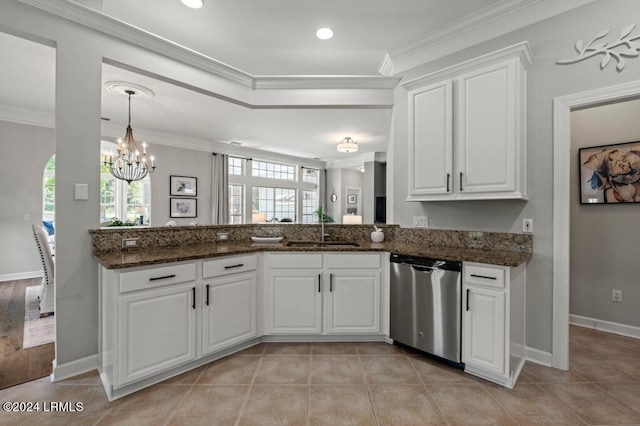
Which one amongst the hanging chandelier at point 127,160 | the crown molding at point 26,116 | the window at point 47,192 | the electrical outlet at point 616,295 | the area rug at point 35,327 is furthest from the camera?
the window at point 47,192

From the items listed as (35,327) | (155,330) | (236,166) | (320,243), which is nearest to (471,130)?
(320,243)

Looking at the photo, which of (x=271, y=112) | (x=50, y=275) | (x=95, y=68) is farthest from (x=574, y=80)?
(x=50, y=275)

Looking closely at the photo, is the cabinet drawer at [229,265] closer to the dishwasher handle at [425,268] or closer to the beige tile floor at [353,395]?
the beige tile floor at [353,395]

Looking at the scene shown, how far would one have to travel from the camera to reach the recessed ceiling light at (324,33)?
9.11ft

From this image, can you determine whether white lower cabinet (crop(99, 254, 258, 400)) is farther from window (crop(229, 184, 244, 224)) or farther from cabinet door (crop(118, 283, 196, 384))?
window (crop(229, 184, 244, 224))

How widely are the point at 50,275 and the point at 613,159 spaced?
5.99 meters

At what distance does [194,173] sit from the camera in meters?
7.00

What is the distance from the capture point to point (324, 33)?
9.26 ft

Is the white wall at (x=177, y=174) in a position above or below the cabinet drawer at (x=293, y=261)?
above

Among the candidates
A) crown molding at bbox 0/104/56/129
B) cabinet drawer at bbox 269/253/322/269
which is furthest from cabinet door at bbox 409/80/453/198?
crown molding at bbox 0/104/56/129

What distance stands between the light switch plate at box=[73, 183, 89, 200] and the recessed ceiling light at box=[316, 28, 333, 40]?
7.86ft

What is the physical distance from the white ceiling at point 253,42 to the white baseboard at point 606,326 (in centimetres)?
289

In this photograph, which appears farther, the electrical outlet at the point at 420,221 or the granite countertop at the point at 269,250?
the electrical outlet at the point at 420,221

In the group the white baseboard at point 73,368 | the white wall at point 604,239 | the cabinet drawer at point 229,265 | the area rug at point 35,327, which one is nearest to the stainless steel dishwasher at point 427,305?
the cabinet drawer at point 229,265
